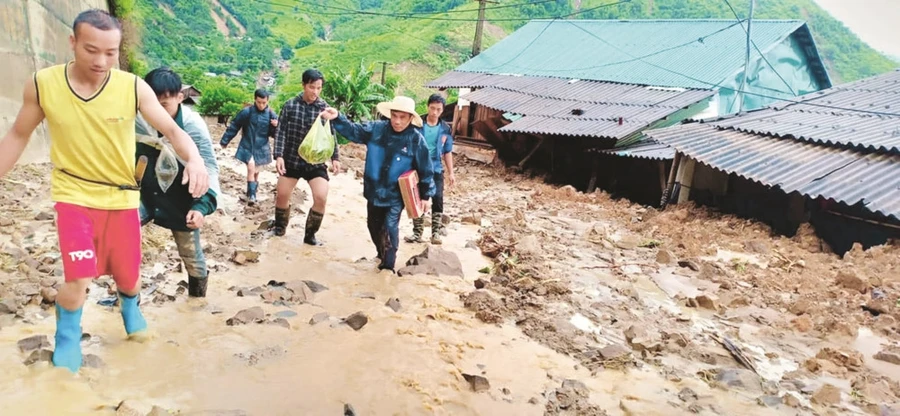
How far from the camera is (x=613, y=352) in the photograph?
404 centimetres

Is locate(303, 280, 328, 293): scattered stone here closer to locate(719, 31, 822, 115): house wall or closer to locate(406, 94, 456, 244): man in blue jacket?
locate(406, 94, 456, 244): man in blue jacket

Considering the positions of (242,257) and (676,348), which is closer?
(676,348)

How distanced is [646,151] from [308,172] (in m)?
10.1

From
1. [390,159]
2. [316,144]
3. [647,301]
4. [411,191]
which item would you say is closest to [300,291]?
[411,191]

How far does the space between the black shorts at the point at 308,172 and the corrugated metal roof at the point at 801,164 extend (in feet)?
22.7

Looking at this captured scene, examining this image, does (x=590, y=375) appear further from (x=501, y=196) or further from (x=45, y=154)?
(x=501, y=196)

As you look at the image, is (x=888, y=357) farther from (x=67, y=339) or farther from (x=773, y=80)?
(x=773, y=80)

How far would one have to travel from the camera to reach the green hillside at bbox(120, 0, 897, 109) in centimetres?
4519

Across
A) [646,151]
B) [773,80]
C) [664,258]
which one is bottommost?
[664,258]

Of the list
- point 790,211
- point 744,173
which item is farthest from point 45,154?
point 790,211

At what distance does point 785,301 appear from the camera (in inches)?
246

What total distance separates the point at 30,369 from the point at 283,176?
3409 mm

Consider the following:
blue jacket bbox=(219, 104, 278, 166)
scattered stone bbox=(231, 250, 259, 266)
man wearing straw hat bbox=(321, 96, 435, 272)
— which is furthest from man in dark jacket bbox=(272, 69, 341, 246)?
blue jacket bbox=(219, 104, 278, 166)

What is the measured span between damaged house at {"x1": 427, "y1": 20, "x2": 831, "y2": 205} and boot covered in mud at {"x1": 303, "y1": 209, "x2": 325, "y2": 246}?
30.4 feet
